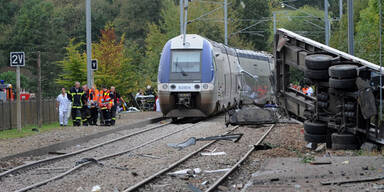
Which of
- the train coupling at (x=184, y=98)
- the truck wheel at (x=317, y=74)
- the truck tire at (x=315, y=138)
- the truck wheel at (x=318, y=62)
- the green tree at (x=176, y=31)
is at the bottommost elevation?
the truck tire at (x=315, y=138)

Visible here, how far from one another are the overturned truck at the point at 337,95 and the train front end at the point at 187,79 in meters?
10.4

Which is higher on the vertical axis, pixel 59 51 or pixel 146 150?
pixel 59 51

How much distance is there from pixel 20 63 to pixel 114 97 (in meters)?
5.31

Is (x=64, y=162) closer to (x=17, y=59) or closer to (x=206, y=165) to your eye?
(x=206, y=165)

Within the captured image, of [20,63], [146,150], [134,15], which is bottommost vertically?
[146,150]

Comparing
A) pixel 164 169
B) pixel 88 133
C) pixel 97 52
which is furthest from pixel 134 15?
pixel 164 169

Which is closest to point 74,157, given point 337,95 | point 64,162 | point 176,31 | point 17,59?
point 64,162

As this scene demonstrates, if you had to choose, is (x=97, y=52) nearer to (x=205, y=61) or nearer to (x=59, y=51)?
(x=205, y=61)

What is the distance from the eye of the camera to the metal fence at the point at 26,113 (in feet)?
81.3

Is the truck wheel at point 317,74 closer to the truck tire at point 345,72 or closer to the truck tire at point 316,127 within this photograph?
the truck tire at point 345,72

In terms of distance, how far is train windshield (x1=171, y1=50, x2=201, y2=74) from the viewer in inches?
1062

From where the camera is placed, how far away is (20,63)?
21688mm

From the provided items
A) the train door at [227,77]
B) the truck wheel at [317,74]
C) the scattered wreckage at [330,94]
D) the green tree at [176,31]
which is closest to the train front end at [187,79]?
the train door at [227,77]

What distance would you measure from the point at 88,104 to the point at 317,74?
1300 centimetres
